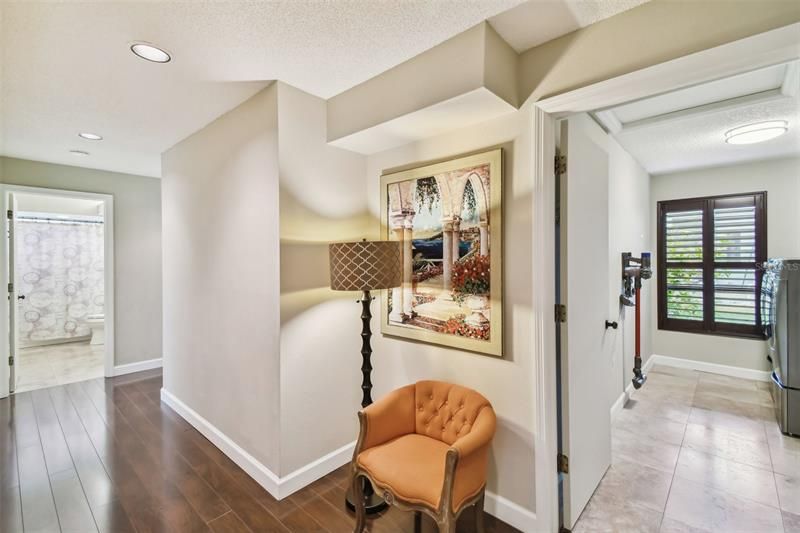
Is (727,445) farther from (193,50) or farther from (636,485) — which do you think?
(193,50)

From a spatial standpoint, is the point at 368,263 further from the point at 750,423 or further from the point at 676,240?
the point at 676,240

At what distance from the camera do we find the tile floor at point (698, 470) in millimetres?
1991

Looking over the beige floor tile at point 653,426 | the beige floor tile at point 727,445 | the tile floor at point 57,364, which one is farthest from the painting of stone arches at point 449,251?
the tile floor at point 57,364

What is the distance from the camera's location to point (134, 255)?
15.1 ft

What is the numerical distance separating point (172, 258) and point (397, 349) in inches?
98.6

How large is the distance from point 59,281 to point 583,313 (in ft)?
25.4

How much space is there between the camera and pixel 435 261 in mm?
2264

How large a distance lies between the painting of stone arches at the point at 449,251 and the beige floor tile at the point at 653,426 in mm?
2104

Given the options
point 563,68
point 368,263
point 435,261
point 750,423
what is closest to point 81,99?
point 368,263

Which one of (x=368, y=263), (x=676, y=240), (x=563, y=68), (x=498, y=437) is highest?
(x=563, y=68)

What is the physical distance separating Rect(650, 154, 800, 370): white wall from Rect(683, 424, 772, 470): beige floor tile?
1.85 metres

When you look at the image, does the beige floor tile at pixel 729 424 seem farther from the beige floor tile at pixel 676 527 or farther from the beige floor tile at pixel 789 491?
the beige floor tile at pixel 676 527

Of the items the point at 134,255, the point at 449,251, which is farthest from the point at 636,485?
the point at 134,255

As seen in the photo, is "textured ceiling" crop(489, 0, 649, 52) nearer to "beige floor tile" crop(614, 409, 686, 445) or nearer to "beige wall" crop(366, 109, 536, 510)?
"beige wall" crop(366, 109, 536, 510)
